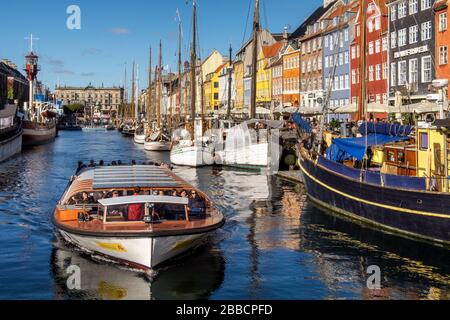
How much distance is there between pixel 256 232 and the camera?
26266 millimetres

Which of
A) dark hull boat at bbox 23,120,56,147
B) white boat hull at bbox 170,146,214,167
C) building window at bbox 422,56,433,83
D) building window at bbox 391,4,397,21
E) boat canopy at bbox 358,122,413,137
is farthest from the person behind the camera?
dark hull boat at bbox 23,120,56,147

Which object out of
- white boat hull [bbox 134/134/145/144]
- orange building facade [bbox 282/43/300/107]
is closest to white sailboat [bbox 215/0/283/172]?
orange building facade [bbox 282/43/300/107]

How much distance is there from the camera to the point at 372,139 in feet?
99.7

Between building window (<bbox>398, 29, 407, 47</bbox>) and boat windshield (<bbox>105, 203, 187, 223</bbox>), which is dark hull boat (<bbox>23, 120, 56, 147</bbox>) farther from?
boat windshield (<bbox>105, 203, 187, 223</bbox>)

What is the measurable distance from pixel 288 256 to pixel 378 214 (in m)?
5.62

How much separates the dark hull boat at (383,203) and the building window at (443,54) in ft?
88.4

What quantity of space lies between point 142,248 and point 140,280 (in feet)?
3.13

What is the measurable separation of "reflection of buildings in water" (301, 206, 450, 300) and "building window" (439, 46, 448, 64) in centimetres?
3200

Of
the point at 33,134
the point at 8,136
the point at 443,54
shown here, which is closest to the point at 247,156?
the point at 443,54

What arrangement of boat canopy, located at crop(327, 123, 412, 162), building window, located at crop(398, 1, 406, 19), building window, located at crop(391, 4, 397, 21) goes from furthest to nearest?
→ building window, located at crop(391, 4, 397, 21)
building window, located at crop(398, 1, 406, 19)
boat canopy, located at crop(327, 123, 412, 162)

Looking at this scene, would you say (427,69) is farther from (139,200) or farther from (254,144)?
(139,200)

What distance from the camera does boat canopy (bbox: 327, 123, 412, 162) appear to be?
29969 mm
